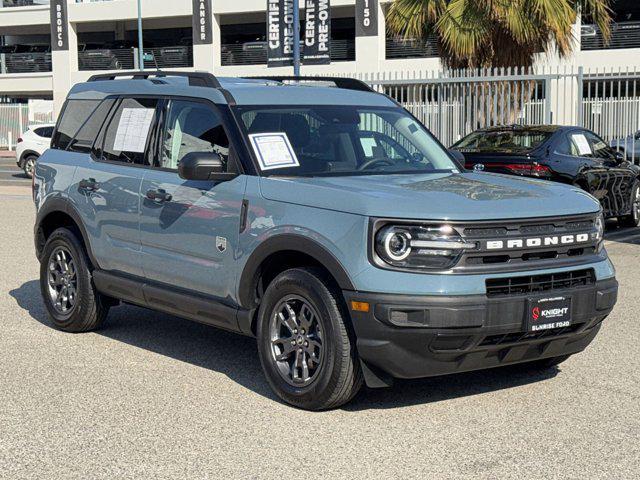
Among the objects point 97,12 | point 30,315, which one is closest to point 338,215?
point 30,315

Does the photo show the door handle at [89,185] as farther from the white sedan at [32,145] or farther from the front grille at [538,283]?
the white sedan at [32,145]

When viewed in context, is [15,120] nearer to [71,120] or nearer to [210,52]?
[210,52]

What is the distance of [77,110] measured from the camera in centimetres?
826

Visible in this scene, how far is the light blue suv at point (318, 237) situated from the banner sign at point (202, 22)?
42.7 meters

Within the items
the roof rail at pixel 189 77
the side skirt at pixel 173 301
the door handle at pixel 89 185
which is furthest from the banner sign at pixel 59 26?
the side skirt at pixel 173 301

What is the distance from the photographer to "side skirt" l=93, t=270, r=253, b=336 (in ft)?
20.8

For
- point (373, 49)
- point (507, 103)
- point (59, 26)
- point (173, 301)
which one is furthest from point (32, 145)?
point (59, 26)

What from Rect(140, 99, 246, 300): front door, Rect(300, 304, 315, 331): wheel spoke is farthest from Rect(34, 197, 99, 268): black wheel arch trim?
Rect(300, 304, 315, 331): wheel spoke

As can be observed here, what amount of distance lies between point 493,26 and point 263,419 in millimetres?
16916

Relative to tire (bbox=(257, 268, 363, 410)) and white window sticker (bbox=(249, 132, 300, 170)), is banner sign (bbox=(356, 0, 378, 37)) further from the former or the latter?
tire (bbox=(257, 268, 363, 410))

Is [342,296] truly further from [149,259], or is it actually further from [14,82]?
[14,82]

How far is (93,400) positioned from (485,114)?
1657 cm

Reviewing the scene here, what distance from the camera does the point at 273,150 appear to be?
6.43 meters

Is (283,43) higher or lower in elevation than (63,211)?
higher
